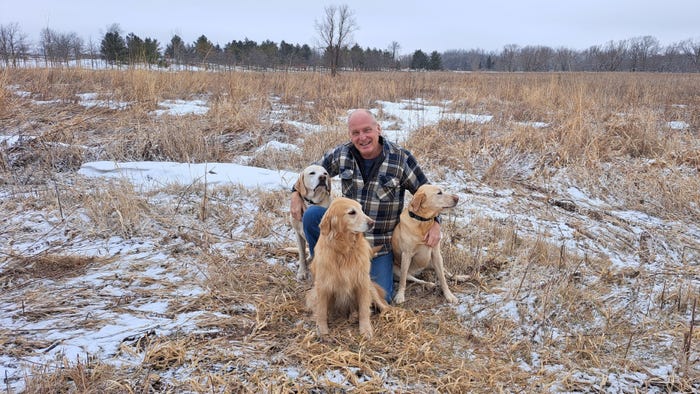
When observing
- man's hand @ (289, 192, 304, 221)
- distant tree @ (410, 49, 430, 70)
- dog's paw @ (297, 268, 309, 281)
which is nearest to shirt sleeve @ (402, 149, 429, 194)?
man's hand @ (289, 192, 304, 221)

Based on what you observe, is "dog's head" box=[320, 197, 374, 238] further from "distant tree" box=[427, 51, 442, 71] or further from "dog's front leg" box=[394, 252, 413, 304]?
"distant tree" box=[427, 51, 442, 71]

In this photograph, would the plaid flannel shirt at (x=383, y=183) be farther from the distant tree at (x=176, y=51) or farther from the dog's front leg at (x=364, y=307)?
the distant tree at (x=176, y=51)

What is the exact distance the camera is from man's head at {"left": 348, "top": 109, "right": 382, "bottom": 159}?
3.10m

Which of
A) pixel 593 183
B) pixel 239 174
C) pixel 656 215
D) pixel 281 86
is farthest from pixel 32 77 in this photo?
pixel 656 215

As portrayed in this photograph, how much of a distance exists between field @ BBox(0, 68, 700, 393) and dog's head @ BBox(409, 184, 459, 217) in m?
0.75

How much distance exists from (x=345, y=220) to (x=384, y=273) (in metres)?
0.91

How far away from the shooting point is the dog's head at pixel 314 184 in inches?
136

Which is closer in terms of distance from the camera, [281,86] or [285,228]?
[285,228]

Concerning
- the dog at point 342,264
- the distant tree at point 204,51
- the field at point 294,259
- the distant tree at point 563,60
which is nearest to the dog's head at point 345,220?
the dog at point 342,264

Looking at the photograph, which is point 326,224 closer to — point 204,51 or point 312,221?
point 312,221

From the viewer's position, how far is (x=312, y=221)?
3.35 meters

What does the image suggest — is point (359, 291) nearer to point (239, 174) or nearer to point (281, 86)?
point (239, 174)

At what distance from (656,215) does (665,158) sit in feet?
5.67

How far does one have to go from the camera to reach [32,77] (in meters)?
9.84
